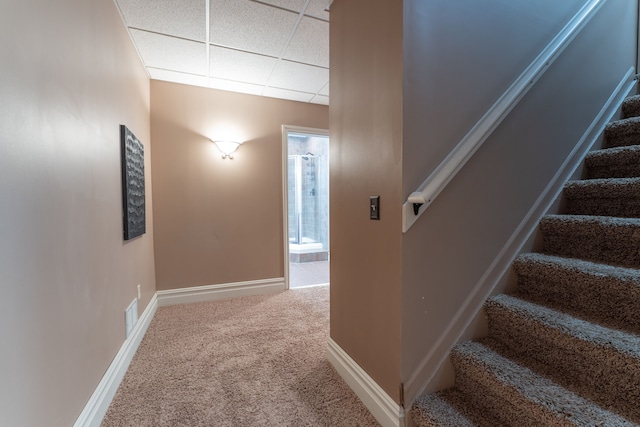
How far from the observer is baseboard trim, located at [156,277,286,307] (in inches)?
112

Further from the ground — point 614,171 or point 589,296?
point 614,171

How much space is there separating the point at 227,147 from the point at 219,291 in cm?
159

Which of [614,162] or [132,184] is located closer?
[614,162]

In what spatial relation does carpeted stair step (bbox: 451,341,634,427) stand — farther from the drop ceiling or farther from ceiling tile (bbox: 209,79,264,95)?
ceiling tile (bbox: 209,79,264,95)

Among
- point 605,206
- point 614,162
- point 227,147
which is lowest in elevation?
point 605,206

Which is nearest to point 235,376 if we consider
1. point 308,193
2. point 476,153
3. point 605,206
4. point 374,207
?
point 374,207

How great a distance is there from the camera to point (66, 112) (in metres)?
1.16

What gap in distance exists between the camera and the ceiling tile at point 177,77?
8.62ft

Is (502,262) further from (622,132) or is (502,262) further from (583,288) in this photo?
(622,132)

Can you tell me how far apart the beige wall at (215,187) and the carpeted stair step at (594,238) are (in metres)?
2.52

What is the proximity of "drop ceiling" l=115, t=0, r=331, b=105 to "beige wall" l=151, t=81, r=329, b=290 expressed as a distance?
25cm

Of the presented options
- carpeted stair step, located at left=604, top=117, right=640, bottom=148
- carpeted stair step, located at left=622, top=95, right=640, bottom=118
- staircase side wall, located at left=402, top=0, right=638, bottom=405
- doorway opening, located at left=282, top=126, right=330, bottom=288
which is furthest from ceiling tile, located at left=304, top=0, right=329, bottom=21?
doorway opening, located at left=282, top=126, right=330, bottom=288

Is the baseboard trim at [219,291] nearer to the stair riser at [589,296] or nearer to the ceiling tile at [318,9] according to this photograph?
the stair riser at [589,296]

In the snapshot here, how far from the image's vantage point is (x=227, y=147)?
2.98m
